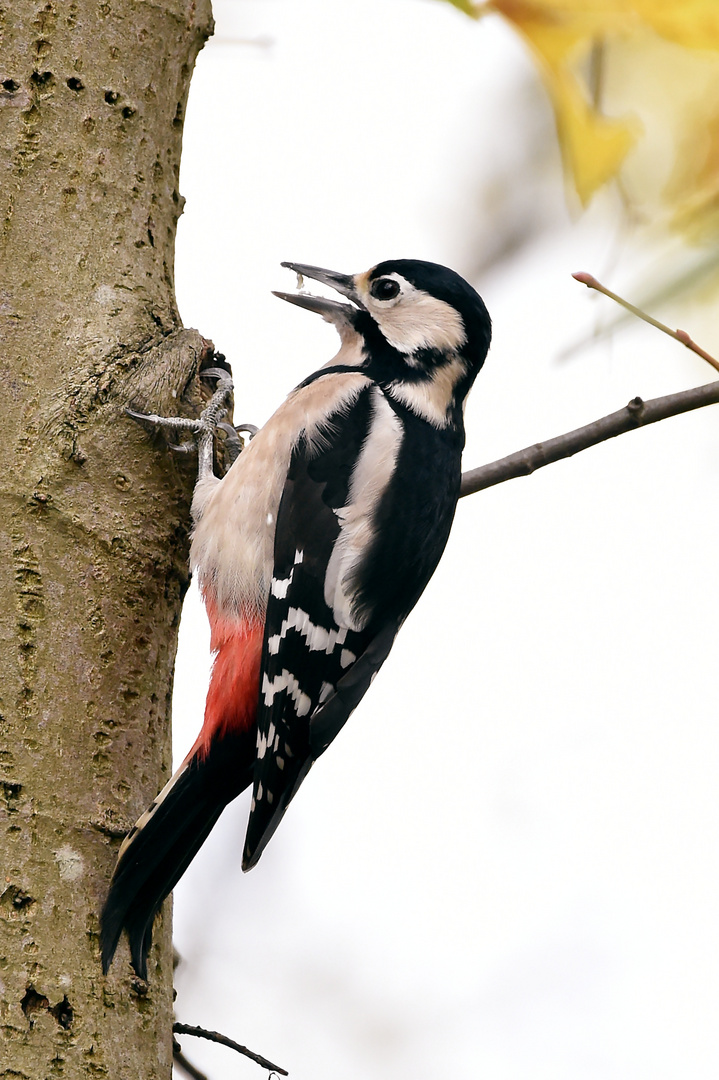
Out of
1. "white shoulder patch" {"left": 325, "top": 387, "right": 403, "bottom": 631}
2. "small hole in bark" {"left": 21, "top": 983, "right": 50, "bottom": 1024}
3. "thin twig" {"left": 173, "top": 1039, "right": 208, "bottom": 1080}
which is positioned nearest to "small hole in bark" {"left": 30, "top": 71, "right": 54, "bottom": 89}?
"white shoulder patch" {"left": 325, "top": 387, "right": 403, "bottom": 631}

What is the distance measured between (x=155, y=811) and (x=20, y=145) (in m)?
1.17

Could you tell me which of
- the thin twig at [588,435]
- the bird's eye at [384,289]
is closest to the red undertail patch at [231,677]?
the thin twig at [588,435]

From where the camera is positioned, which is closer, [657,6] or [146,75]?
[657,6]

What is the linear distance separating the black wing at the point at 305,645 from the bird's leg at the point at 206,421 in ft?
0.65

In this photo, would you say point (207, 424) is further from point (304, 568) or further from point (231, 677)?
point (231, 677)

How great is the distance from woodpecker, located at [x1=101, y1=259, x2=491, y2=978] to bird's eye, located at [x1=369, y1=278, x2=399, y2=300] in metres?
0.26

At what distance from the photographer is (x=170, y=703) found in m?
2.01

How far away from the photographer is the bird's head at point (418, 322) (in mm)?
2801

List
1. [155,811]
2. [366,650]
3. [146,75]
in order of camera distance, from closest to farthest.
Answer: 1. [155,811]
2. [146,75]
3. [366,650]

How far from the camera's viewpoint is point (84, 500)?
1.91m

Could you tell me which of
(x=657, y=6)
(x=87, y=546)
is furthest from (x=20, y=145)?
(x=657, y=6)

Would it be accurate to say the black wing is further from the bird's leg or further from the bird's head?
the bird's head

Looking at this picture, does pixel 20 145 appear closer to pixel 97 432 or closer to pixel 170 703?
pixel 97 432

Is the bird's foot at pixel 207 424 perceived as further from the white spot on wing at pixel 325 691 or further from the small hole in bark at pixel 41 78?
the small hole in bark at pixel 41 78
